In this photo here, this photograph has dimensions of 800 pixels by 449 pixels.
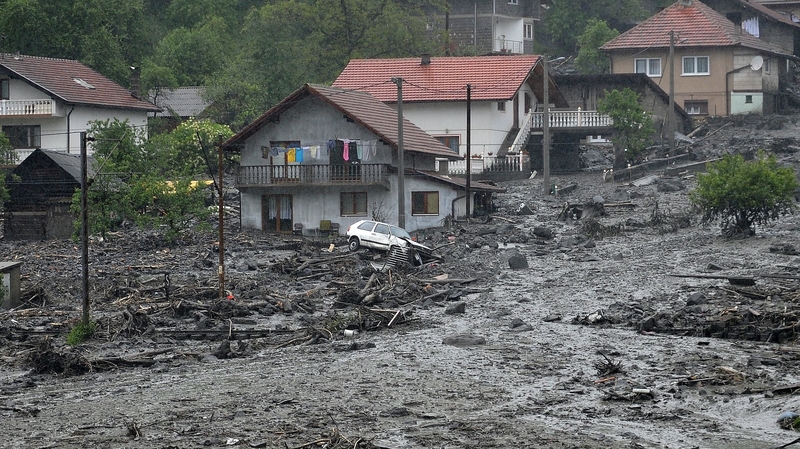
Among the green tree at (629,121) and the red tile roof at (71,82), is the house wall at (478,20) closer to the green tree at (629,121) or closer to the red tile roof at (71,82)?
the red tile roof at (71,82)

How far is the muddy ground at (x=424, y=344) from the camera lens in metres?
19.4

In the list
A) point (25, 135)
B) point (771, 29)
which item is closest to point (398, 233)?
point (25, 135)

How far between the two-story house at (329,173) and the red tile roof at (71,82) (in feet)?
49.0

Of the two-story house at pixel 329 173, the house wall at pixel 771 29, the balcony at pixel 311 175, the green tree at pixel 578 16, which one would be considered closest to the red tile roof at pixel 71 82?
the two-story house at pixel 329 173

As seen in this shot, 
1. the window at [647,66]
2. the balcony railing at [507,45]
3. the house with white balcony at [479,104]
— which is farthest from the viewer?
the balcony railing at [507,45]

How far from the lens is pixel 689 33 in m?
69.6

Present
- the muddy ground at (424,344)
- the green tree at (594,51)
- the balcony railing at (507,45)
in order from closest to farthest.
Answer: the muddy ground at (424,344)
the green tree at (594,51)
the balcony railing at (507,45)

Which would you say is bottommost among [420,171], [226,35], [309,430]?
[309,430]

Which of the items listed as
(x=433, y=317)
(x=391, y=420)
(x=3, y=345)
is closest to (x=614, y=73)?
(x=433, y=317)

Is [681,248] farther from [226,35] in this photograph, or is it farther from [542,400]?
[226,35]

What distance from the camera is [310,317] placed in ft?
103

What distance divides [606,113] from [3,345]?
125ft

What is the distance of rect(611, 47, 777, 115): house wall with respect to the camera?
6881 cm

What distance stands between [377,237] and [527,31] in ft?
168
